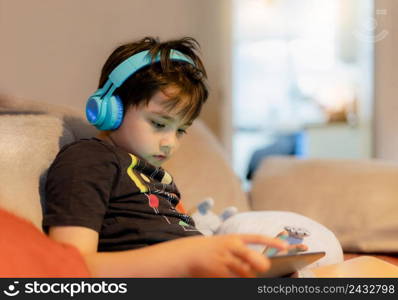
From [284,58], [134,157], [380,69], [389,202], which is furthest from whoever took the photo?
[284,58]

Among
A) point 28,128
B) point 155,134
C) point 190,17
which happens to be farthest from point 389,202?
point 190,17

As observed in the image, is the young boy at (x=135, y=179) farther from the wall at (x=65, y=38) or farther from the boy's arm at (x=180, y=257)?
the wall at (x=65, y=38)

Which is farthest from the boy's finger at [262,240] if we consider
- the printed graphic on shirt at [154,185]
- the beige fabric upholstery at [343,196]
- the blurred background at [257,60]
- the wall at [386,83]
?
the wall at [386,83]

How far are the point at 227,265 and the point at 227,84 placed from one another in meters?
2.95

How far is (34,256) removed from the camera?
735mm

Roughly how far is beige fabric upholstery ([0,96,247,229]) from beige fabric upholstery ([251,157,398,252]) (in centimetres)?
13

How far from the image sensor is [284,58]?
18.4ft

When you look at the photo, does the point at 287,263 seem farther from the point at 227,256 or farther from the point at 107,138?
the point at 107,138

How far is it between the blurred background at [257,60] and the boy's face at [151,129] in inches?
31.2

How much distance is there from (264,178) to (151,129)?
2.74 ft

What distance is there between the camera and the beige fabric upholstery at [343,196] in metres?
1.57

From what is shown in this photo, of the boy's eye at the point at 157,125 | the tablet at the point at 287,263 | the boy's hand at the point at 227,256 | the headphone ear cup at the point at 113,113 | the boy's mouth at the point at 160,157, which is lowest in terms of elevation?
the tablet at the point at 287,263

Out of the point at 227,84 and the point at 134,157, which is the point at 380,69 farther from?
the point at 134,157

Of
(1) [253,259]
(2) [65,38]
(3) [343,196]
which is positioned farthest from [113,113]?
(2) [65,38]
